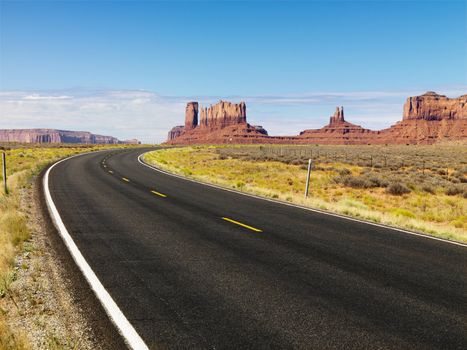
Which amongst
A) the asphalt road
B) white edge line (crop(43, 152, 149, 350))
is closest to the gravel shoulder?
white edge line (crop(43, 152, 149, 350))

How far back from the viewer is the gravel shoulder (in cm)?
401

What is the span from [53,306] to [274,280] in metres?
3.06

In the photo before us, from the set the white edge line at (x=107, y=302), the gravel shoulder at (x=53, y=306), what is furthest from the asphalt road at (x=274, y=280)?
the gravel shoulder at (x=53, y=306)

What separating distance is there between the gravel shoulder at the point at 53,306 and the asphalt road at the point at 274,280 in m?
0.34

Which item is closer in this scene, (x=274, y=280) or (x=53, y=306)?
(x=53, y=306)

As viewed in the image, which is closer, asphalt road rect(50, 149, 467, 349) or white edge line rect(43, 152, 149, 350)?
white edge line rect(43, 152, 149, 350)

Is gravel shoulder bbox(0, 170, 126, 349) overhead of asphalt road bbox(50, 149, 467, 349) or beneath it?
beneath

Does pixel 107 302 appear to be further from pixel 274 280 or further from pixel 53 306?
pixel 274 280

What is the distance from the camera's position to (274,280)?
5805 millimetres

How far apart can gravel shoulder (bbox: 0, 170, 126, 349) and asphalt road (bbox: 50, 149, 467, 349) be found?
1.12 feet

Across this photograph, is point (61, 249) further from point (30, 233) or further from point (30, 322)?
point (30, 322)

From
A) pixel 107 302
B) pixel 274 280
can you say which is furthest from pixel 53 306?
pixel 274 280

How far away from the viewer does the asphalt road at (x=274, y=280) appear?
→ 13.6 ft

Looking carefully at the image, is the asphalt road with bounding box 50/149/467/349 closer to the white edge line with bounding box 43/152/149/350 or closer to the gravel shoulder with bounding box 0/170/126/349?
the white edge line with bounding box 43/152/149/350
